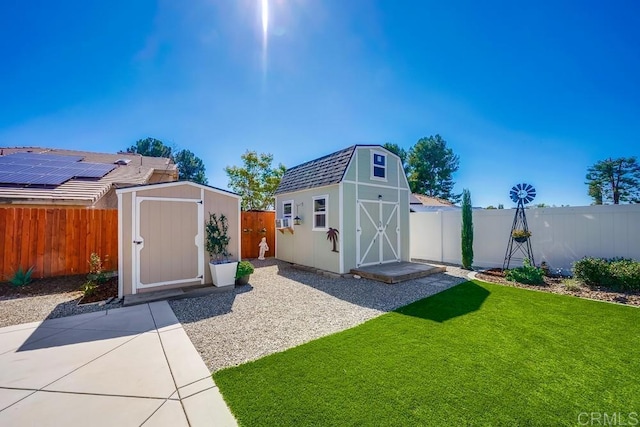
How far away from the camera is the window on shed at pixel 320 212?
7.91 metres

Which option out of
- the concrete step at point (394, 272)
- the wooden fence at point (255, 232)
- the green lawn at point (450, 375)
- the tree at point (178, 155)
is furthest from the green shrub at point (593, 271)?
the tree at point (178, 155)

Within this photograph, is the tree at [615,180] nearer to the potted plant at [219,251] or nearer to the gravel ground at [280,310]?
the gravel ground at [280,310]

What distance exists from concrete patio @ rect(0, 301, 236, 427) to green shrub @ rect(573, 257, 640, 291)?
8.11 meters

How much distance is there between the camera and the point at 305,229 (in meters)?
8.83

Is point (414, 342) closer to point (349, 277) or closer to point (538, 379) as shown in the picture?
point (538, 379)

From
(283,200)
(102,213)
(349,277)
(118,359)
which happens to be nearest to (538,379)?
(118,359)

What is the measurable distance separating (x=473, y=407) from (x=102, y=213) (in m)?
9.34

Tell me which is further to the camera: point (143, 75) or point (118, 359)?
point (143, 75)

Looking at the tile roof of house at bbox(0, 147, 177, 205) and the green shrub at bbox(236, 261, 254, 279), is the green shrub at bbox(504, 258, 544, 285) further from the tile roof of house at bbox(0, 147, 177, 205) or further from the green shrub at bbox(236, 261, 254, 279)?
the tile roof of house at bbox(0, 147, 177, 205)

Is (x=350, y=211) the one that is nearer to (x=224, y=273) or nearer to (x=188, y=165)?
(x=224, y=273)

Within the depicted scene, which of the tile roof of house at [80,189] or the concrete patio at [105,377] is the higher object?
the tile roof of house at [80,189]

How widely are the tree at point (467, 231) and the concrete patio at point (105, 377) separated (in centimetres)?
831
